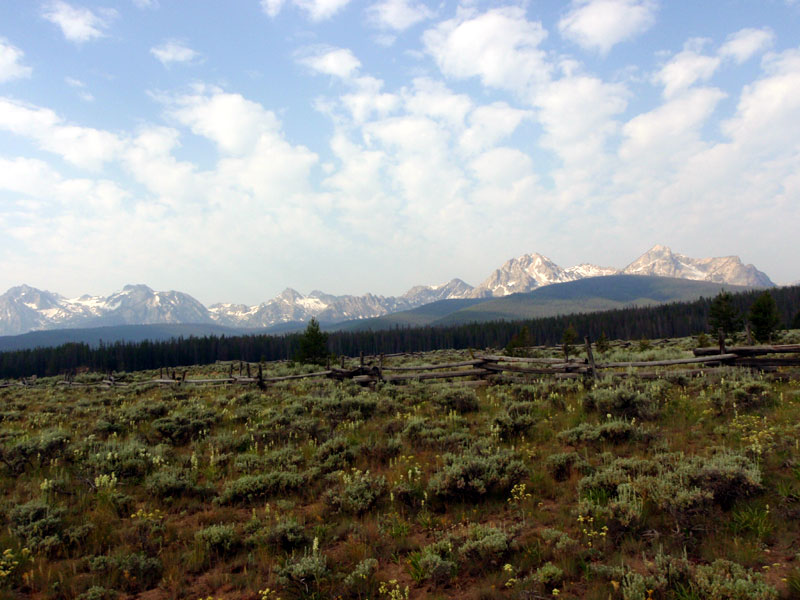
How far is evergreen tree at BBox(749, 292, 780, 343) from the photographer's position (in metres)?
40.8

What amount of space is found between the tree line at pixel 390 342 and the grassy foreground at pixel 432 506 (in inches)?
3473

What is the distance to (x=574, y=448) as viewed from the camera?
9.16 metres

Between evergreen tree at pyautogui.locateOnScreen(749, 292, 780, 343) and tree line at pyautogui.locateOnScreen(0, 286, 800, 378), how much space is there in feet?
178

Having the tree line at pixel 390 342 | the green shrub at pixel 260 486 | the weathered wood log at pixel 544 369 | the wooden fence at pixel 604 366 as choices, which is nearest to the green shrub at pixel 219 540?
the green shrub at pixel 260 486

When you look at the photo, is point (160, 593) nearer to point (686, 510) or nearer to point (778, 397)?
point (686, 510)

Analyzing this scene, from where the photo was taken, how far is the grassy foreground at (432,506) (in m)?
5.13

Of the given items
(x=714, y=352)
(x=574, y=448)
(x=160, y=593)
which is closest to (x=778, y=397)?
(x=714, y=352)

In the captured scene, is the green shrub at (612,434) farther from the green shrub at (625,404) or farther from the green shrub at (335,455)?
the green shrub at (335,455)

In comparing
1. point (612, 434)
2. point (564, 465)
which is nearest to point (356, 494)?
point (564, 465)

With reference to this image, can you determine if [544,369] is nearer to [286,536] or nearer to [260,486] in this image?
[260,486]

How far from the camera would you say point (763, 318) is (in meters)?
41.0

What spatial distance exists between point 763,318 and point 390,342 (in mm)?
120454

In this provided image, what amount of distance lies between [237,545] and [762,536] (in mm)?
7538

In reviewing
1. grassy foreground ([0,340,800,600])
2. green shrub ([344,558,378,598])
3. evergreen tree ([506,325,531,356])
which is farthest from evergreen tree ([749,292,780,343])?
green shrub ([344,558,378,598])
